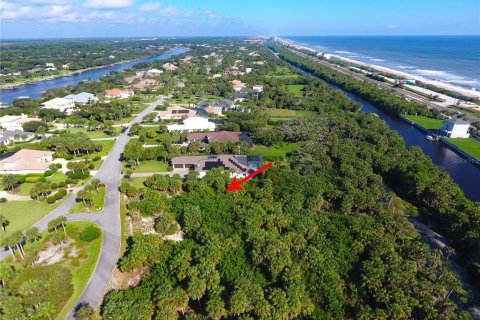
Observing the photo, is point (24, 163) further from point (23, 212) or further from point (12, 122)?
point (12, 122)

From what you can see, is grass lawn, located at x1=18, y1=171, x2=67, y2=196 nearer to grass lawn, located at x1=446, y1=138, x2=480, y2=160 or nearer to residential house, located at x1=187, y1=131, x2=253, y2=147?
residential house, located at x1=187, y1=131, x2=253, y2=147

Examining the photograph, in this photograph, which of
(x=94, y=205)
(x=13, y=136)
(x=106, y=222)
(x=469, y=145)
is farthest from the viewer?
(x=13, y=136)

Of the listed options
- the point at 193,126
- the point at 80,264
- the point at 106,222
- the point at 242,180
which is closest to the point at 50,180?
the point at 106,222

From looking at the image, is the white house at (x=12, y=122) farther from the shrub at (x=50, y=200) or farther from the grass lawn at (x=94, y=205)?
the grass lawn at (x=94, y=205)

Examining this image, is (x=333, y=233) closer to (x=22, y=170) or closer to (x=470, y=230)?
(x=470, y=230)

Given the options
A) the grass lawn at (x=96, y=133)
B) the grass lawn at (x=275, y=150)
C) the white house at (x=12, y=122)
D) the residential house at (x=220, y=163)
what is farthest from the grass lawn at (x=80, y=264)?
the white house at (x=12, y=122)

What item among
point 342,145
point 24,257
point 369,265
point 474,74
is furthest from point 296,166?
point 474,74
